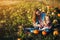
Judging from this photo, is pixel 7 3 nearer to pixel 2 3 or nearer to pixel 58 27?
pixel 2 3

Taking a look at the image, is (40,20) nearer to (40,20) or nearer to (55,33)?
(40,20)

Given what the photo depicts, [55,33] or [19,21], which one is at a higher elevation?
[19,21]

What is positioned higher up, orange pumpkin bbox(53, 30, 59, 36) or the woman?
the woman

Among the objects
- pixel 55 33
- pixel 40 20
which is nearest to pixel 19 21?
pixel 40 20

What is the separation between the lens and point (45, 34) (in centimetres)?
171

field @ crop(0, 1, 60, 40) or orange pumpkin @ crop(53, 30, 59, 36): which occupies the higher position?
field @ crop(0, 1, 60, 40)

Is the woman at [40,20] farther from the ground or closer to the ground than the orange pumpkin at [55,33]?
farther from the ground

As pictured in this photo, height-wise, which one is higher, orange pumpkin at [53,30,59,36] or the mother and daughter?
the mother and daughter

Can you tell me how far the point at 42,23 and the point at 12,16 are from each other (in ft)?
0.96

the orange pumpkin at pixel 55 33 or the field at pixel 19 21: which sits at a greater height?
the field at pixel 19 21

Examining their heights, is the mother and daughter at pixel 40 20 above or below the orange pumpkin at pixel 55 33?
above

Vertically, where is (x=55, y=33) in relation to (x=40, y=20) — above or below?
below

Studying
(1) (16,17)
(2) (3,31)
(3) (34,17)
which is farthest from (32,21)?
(2) (3,31)

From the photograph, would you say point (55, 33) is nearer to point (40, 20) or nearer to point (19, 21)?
point (40, 20)
